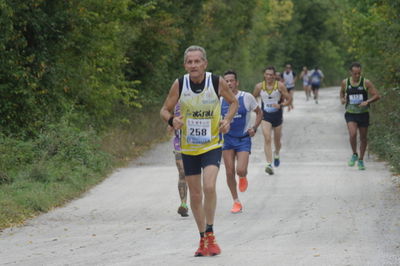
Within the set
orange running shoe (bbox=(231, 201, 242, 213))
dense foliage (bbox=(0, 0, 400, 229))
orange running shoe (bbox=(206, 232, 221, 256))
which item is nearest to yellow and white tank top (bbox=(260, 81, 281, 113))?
dense foliage (bbox=(0, 0, 400, 229))

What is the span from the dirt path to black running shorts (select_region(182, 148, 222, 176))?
0.85 metres

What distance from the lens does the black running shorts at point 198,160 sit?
820 centimetres

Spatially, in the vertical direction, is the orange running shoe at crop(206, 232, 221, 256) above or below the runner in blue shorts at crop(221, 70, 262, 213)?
below

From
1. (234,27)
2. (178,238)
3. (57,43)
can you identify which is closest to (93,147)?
(57,43)

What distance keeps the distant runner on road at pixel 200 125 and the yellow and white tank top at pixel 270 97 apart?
8.11 meters

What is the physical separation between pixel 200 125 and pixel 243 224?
8.74 feet

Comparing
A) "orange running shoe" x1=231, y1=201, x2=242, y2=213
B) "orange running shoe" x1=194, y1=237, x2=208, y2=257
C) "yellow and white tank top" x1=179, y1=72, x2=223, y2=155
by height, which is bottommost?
"orange running shoe" x1=231, y1=201, x2=242, y2=213

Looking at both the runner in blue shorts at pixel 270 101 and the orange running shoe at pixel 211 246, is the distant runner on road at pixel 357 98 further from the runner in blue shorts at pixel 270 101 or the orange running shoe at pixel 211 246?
the orange running shoe at pixel 211 246

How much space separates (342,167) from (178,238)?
28.0 ft

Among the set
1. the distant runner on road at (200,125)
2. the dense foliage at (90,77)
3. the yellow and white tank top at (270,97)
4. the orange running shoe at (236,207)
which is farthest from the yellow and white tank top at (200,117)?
the yellow and white tank top at (270,97)

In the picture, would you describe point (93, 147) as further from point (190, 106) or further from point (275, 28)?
point (275, 28)

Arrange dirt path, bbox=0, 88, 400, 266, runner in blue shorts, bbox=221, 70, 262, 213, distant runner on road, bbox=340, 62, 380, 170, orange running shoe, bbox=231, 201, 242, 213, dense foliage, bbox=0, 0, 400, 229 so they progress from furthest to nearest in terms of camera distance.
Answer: distant runner on road, bbox=340, 62, 380, 170 → dense foliage, bbox=0, 0, 400, 229 → runner in blue shorts, bbox=221, 70, 262, 213 → orange running shoe, bbox=231, 201, 242, 213 → dirt path, bbox=0, 88, 400, 266

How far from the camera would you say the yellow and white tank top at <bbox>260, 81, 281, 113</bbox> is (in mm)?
16312

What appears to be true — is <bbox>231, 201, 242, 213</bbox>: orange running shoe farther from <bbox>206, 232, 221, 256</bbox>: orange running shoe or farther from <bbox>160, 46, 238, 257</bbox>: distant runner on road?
<bbox>206, 232, 221, 256</bbox>: orange running shoe
